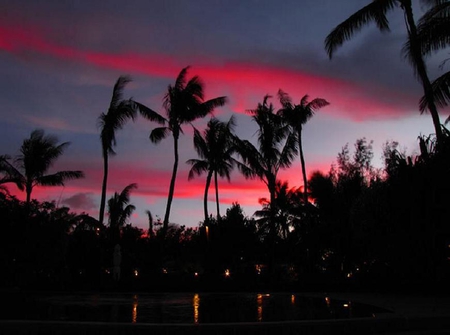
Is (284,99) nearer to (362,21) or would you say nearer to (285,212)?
(285,212)

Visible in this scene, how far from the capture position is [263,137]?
108ft

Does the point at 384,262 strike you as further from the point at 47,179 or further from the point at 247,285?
the point at 47,179

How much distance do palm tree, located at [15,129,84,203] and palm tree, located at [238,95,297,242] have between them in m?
12.4

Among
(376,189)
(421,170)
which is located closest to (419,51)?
(421,170)

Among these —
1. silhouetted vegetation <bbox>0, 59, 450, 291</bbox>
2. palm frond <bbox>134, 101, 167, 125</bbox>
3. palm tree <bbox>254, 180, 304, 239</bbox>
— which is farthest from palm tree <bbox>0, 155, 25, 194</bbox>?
palm tree <bbox>254, 180, 304, 239</bbox>

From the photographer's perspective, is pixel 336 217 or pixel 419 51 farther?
pixel 336 217

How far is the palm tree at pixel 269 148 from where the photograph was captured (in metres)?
32.8

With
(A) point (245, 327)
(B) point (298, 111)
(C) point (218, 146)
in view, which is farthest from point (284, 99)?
(A) point (245, 327)

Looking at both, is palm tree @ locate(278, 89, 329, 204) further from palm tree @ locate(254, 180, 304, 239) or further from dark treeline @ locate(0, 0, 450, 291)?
palm tree @ locate(254, 180, 304, 239)

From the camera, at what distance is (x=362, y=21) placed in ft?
60.0

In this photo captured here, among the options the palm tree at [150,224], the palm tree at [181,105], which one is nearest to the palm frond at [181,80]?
the palm tree at [181,105]

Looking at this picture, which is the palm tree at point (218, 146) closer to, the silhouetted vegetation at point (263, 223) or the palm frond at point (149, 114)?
the silhouetted vegetation at point (263, 223)

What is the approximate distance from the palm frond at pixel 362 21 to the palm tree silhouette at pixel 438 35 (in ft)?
5.92

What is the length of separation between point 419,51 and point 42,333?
51.3 feet
